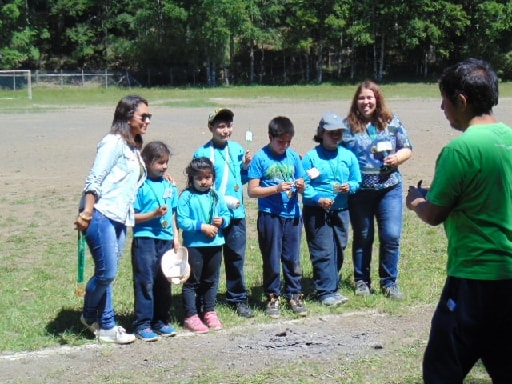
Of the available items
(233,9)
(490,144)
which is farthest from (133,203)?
(233,9)

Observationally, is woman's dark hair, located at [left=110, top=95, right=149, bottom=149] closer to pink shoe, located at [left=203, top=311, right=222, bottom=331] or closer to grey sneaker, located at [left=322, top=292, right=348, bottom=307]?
pink shoe, located at [left=203, top=311, right=222, bottom=331]

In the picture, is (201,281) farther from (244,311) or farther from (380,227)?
(380,227)

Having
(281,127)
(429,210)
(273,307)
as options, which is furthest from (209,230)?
(429,210)

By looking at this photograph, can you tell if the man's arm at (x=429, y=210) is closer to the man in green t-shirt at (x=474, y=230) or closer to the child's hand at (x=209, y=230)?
the man in green t-shirt at (x=474, y=230)

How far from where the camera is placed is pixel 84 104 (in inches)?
1543

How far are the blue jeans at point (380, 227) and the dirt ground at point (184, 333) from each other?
0.61 metres

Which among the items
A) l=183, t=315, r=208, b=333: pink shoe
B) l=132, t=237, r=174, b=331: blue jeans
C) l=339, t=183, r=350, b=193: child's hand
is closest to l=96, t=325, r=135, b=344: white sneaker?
l=132, t=237, r=174, b=331: blue jeans

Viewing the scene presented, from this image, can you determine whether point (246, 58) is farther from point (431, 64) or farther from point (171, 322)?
point (171, 322)

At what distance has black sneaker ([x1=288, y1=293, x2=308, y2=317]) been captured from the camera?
640 centimetres

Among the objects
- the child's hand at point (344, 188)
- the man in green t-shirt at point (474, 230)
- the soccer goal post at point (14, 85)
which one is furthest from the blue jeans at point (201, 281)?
the soccer goal post at point (14, 85)

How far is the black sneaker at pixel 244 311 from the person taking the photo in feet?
21.0

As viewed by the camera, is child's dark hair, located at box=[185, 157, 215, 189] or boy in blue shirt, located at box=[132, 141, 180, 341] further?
child's dark hair, located at box=[185, 157, 215, 189]

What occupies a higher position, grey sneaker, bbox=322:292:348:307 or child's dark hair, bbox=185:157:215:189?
child's dark hair, bbox=185:157:215:189

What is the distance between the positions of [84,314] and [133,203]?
953 millimetres
